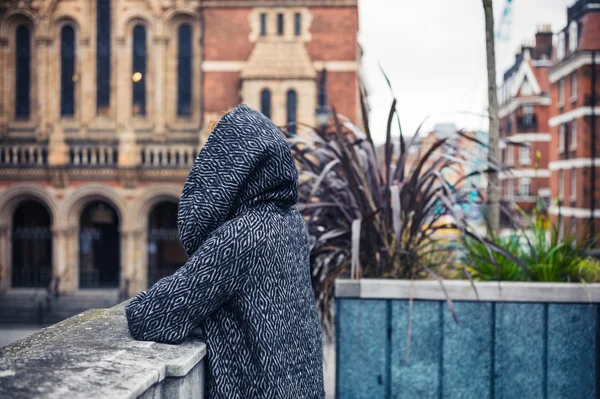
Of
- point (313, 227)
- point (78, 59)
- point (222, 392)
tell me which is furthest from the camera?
point (78, 59)

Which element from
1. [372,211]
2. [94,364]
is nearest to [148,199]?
[372,211]

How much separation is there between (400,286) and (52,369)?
1.94 metres

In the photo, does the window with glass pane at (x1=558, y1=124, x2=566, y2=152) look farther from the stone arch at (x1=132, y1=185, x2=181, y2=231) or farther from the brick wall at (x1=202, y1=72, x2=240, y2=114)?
the stone arch at (x1=132, y1=185, x2=181, y2=231)

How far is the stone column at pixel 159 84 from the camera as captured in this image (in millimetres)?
21125

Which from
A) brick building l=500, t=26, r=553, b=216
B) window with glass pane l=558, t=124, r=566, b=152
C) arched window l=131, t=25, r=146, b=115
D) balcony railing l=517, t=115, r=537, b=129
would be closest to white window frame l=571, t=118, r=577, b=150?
window with glass pane l=558, t=124, r=566, b=152

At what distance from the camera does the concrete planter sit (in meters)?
3.12

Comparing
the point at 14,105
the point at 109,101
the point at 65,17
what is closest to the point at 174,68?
the point at 109,101

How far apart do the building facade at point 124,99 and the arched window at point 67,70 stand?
0.10 ft

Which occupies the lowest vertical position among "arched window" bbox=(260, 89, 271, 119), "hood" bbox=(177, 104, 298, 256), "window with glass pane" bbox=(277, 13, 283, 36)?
"hood" bbox=(177, 104, 298, 256)

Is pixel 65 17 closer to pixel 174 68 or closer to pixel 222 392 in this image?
pixel 174 68

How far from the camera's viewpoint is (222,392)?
1.86m

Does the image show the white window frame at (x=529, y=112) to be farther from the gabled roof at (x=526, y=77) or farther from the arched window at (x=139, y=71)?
the arched window at (x=139, y=71)

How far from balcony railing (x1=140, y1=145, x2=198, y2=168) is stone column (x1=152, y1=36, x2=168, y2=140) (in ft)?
1.69

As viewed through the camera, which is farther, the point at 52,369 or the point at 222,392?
the point at 222,392
